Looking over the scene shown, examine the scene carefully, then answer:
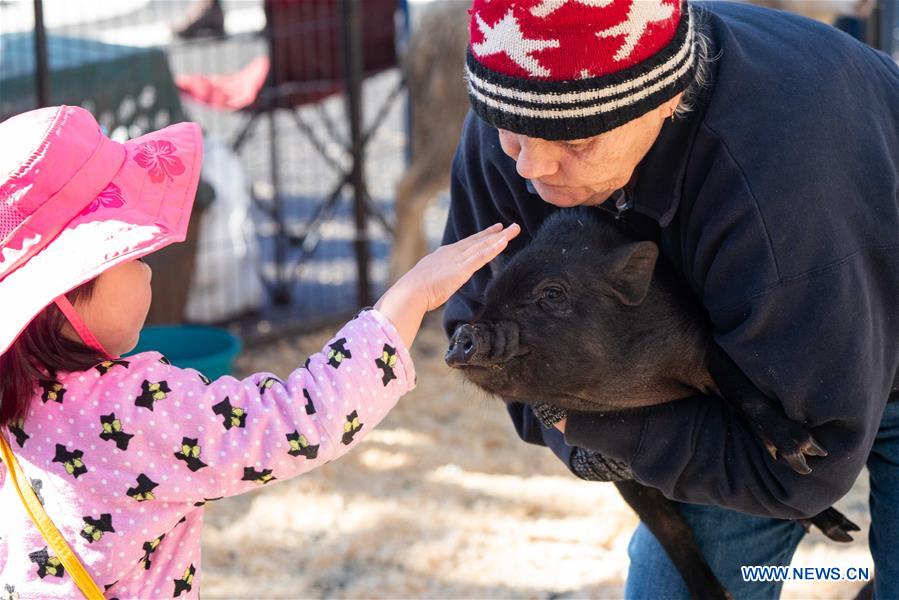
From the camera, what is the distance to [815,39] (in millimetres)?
2186

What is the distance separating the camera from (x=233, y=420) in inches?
76.0

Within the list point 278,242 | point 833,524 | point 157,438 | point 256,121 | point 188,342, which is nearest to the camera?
point 157,438

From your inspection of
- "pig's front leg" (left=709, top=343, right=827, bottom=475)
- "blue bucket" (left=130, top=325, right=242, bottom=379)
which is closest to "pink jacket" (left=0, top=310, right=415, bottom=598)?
"pig's front leg" (left=709, top=343, right=827, bottom=475)

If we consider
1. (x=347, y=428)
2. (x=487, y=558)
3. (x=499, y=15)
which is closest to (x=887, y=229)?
(x=499, y=15)

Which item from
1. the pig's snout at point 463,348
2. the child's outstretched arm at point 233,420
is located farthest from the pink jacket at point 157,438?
the pig's snout at point 463,348

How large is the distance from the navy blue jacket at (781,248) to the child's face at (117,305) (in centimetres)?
84

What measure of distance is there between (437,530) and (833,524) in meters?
1.76

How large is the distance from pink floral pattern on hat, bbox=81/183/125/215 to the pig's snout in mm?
623

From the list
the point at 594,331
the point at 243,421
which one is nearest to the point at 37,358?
the point at 243,421

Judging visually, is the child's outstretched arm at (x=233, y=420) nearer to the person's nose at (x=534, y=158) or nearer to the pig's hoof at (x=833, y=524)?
the person's nose at (x=534, y=158)

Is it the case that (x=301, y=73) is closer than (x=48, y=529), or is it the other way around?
(x=48, y=529)

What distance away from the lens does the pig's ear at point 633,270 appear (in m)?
2.23

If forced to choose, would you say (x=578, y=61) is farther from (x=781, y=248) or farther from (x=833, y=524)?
(x=833, y=524)

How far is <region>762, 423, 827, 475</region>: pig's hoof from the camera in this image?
2.07 metres
